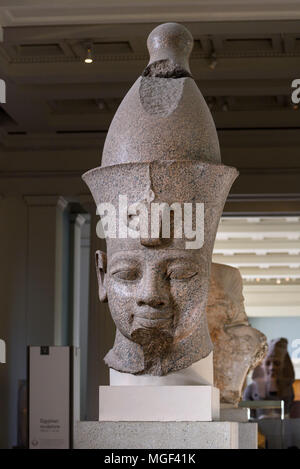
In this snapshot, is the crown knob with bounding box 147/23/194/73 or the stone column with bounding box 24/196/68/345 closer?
the crown knob with bounding box 147/23/194/73

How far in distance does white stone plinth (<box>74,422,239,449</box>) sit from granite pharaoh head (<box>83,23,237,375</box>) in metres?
0.44

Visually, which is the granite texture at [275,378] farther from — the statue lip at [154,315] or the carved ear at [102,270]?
the statue lip at [154,315]

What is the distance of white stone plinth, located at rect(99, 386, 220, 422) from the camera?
501cm

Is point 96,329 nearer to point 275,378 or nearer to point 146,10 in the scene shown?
point 275,378

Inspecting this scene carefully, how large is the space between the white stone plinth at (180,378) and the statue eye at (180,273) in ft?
1.61

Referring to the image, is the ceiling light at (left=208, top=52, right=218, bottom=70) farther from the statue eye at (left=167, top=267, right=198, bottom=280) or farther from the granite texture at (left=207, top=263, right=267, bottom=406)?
the statue eye at (left=167, top=267, right=198, bottom=280)

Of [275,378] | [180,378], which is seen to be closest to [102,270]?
[180,378]

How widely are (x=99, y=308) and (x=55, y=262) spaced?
109 cm

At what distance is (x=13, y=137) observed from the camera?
48.6ft

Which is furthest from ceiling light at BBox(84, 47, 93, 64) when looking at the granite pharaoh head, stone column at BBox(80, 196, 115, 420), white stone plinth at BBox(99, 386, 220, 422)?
white stone plinth at BBox(99, 386, 220, 422)

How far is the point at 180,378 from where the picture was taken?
5.31 meters

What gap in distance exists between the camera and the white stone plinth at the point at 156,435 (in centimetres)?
484
